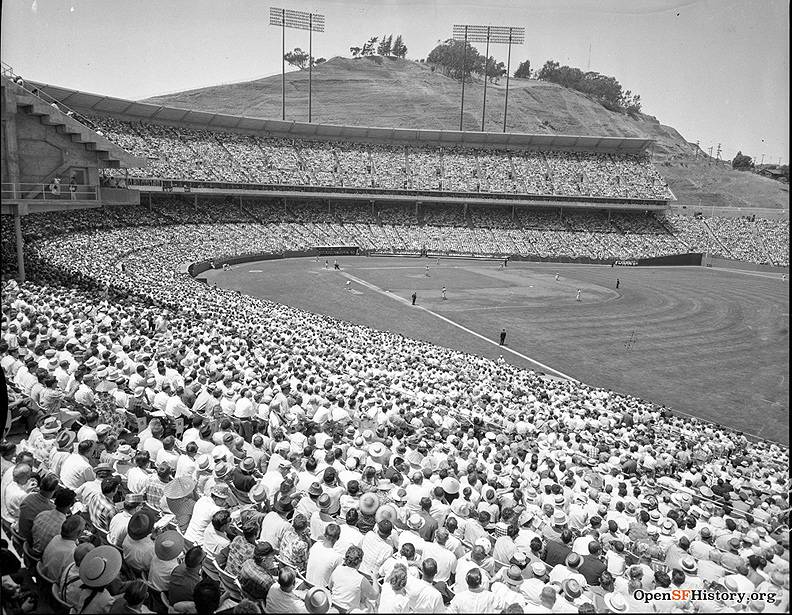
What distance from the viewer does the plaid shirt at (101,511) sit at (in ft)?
18.3

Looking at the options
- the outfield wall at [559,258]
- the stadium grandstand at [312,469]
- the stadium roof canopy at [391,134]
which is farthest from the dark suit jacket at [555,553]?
the stadium roof canopy at [391,134]

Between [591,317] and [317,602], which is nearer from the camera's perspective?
[317,602]

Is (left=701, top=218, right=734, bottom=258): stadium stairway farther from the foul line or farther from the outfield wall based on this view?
the foul line

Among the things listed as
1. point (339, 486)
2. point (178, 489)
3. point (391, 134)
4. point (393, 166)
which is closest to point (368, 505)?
point (339, 486)

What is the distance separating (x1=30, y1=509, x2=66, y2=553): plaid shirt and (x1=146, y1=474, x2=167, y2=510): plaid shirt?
1317 mm

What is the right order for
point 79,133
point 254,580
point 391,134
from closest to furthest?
point 254,580 < point 79,133 < point 391,134

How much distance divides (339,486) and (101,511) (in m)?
2.52

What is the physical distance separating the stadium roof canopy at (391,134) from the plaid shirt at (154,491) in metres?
62.1

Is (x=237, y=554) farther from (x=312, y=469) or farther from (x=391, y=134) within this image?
(x=391, y=134)

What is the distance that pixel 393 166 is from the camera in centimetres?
7375

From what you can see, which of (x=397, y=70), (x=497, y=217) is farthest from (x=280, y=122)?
(x=397, y=70)

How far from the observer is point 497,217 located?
73.6 m

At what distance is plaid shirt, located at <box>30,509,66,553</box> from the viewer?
4824 millimetres

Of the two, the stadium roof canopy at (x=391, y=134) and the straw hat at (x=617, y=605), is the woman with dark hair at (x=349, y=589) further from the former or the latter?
the stadium roof canopy at (x=391, y=134)
